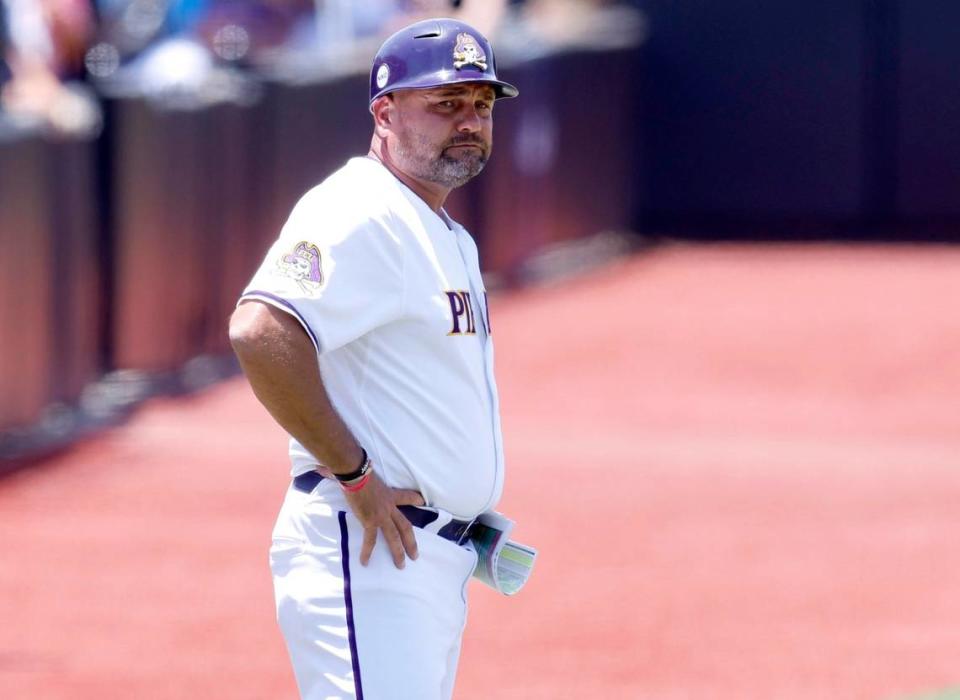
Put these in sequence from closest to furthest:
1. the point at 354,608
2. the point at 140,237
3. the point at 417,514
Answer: the point at 354,608 → the point at 417,514 → the point at 140,237

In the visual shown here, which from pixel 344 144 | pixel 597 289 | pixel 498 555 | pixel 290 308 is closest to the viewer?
pixel 290 308

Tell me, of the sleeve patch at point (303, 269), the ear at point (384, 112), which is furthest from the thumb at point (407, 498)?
the ear at point (384, 112)

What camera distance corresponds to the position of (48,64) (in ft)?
33.2

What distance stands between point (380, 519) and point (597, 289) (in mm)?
10884

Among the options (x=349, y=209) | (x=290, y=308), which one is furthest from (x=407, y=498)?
(x=349, y=209)

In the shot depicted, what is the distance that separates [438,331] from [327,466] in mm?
314

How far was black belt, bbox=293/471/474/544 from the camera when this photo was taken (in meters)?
3.45

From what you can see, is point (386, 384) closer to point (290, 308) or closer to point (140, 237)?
point (290, 308)

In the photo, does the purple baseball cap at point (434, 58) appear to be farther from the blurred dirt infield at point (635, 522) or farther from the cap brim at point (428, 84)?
the blurred dirt infield at point (635, 522)

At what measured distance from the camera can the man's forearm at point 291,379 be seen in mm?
3258

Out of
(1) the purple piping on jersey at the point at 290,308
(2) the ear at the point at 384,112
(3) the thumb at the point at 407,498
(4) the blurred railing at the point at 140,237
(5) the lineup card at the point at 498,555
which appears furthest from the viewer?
(4) the blurred railing at the point at 140,237

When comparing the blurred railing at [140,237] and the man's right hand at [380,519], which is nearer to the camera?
the man's right hand at [380,519]

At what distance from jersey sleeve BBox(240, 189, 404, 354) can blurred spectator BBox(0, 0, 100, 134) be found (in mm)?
6395

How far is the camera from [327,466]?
10.9 feet
